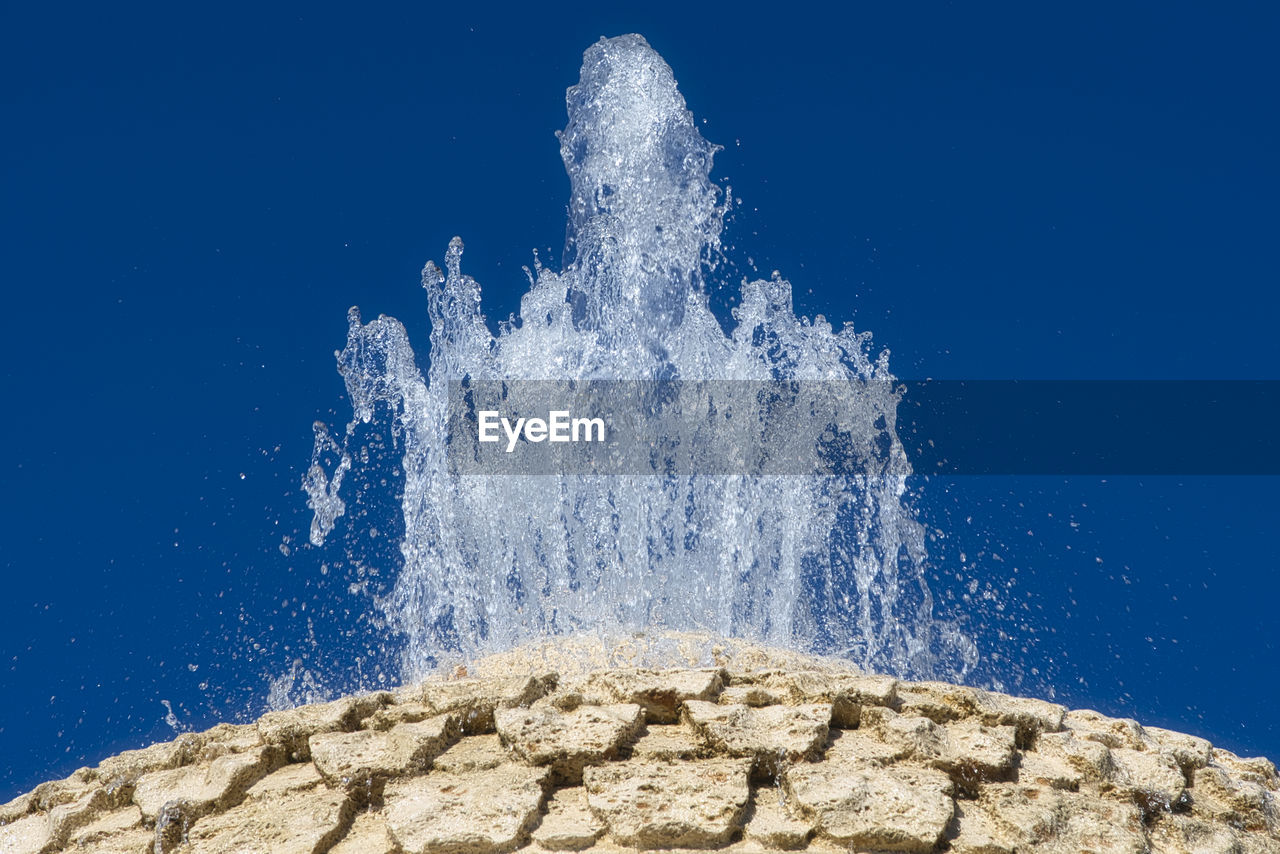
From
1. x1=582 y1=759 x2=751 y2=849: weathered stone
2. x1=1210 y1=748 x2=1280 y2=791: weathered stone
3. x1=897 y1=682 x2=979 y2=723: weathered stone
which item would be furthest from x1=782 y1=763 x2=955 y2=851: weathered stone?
x1=1210 y1=748 x2=1280 y2=791: weathered stone

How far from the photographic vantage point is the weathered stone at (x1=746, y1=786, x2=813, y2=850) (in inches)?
111

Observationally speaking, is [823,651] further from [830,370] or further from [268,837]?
[268,837]

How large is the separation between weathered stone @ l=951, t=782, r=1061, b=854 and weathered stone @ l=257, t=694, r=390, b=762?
2085 millimetres

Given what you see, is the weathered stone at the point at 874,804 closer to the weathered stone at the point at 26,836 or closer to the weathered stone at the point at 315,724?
the weathered stone at the point at 315,724

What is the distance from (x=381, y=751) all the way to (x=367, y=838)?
1.16 ft

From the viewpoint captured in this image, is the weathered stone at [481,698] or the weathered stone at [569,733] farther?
the weathered stone at [481,698]

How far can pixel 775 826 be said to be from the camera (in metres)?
2.87

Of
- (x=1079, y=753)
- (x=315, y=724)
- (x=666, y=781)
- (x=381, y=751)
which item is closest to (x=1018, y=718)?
(x=1079, y=753)

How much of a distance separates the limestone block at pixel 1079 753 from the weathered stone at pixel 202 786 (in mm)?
2699

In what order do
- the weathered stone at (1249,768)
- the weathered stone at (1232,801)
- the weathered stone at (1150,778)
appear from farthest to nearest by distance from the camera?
1. the weathered stone at (1249,768)
2. the weathered stone at (1232,801)
3. the weathered stone at (1150,778)

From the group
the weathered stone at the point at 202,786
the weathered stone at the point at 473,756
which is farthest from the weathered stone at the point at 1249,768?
the weathered stone at the point at 202,786

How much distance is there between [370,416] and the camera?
22.5 ft

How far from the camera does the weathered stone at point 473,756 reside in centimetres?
319

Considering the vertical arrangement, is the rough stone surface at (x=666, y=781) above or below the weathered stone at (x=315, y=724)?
below
